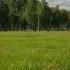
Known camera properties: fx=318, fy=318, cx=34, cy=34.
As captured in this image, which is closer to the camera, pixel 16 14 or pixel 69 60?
pixel 69 60

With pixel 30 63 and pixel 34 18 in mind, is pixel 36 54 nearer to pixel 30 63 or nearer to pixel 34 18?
pixel 30 63

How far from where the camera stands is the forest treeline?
10731 centimetres

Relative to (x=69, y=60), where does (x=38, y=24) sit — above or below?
below

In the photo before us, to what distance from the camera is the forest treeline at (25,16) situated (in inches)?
4225

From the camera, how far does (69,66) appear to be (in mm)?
10234

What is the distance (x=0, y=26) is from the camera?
4237 inches

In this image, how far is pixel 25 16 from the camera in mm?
108438

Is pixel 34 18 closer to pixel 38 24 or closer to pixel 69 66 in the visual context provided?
pixel 38 24

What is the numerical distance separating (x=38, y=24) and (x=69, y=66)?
9612 centimetres

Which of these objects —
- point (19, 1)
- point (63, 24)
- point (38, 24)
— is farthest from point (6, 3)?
point (63, 24)

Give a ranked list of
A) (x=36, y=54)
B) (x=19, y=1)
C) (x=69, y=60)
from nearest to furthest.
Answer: (x=69, y=60)
(x=36, y=54)
(x=19, y=1)

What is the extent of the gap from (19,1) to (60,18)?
55.1 feet

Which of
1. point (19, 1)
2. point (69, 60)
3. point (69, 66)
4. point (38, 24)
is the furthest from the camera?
point (19, 1)

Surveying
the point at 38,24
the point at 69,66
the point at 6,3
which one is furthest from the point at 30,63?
the point at 6,3
